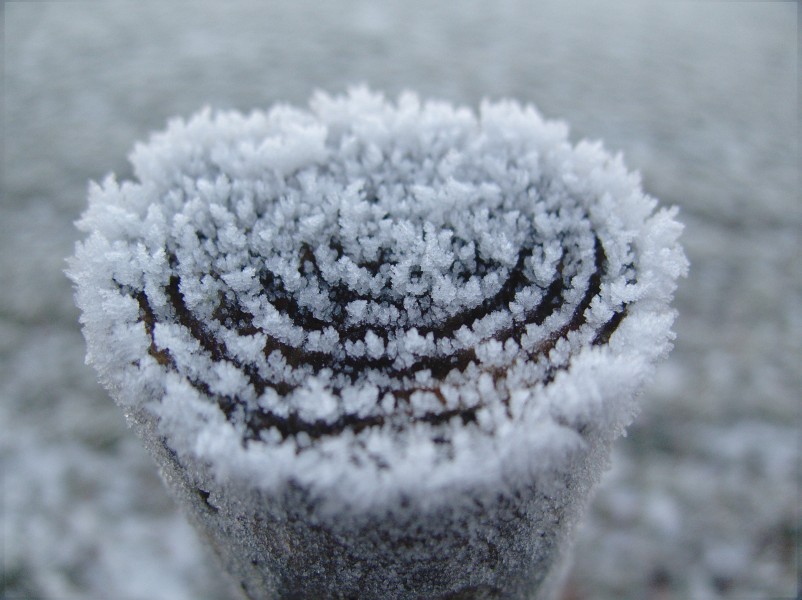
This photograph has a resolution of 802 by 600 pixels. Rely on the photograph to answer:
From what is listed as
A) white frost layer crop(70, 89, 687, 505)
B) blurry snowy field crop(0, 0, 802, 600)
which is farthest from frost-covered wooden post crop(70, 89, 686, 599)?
blurry snowy field crop(0, 0, 802, 600)

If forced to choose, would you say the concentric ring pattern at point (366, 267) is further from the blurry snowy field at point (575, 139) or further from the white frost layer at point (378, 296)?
the blurry snowy field at point (575, 139)

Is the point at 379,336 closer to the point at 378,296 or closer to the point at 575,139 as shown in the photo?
the point at 378,296

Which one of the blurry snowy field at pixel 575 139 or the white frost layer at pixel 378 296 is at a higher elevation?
the blurry snowy field at pixel 575 139

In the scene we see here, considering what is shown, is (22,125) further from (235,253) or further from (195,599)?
(235,253)

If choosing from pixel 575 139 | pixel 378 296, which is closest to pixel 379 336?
pixel 378 296

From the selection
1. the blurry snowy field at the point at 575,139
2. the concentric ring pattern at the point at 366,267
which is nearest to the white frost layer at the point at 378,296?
the concentric ring pattern at the point at 366,267

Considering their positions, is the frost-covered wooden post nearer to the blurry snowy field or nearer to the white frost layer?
the white frost layer
